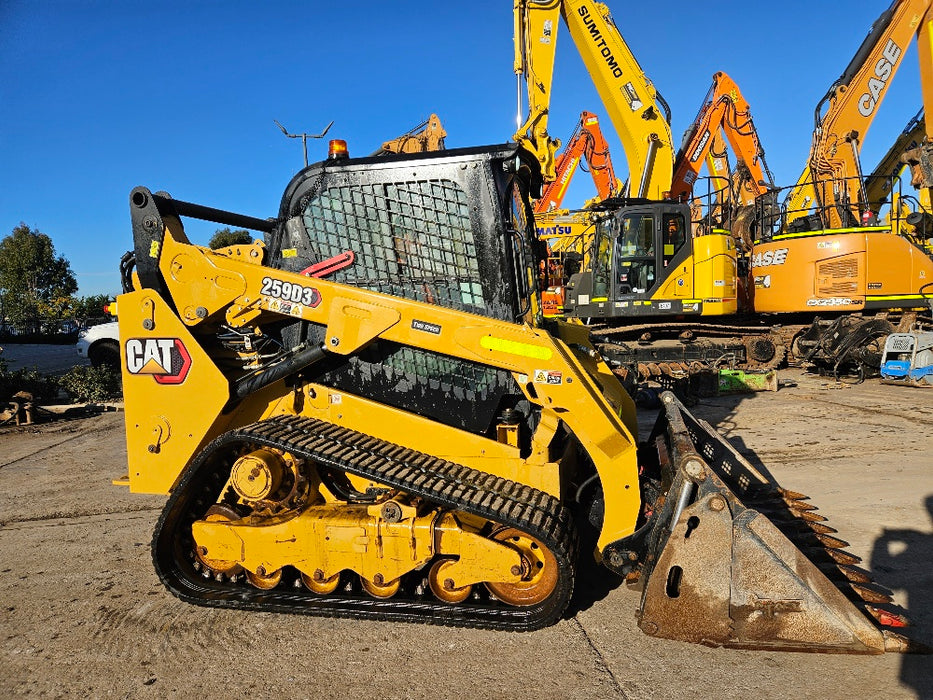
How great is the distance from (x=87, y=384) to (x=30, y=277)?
41592 mm

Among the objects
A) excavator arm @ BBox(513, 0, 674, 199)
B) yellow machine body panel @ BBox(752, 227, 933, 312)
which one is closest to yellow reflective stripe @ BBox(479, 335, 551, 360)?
yellow machine body panel @ BBox(752, 227, 933, 312)

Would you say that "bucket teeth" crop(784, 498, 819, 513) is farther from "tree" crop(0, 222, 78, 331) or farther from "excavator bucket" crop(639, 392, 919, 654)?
"tree" crop(0, 222, 78, 331)

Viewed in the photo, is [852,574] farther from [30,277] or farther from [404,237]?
[30,277]

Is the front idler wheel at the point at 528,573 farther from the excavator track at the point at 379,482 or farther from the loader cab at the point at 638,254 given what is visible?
the loader cab at the point at 638,254

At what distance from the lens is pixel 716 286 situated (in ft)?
33.7

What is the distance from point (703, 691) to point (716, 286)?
9.07 m

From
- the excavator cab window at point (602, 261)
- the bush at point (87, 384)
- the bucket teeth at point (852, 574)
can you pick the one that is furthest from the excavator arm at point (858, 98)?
the bush at point (87, 384)

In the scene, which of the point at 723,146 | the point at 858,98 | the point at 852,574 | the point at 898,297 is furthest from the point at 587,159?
the point at 852,574

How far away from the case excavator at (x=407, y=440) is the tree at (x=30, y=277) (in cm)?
4382

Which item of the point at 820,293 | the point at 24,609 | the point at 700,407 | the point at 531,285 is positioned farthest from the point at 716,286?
the point at 24,609

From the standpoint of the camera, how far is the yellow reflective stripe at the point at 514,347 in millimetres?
2811

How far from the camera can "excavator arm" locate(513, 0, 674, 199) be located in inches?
475

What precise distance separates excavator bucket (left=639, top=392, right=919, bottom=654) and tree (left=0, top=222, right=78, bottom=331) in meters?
45.9

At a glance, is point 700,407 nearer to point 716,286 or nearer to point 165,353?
point 716,286
